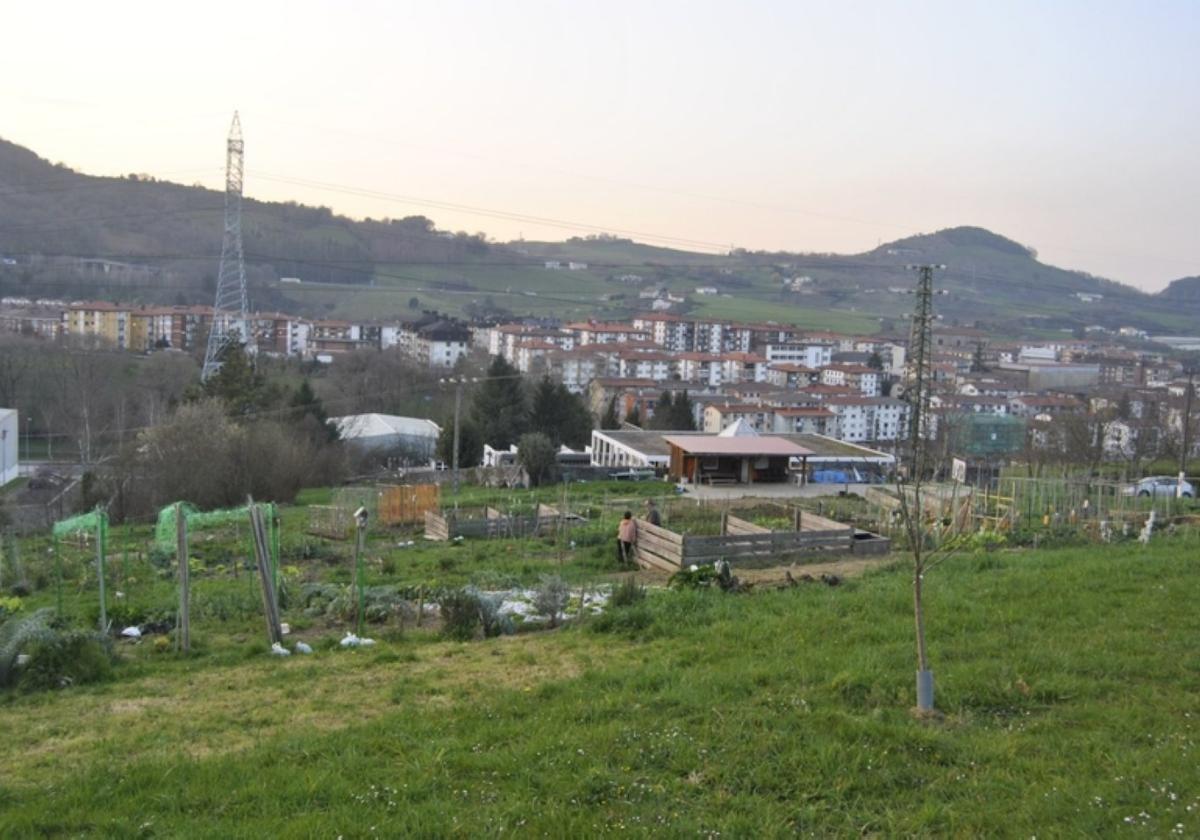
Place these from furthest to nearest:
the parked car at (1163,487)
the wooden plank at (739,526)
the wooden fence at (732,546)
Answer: the parked car at (1163,487) < the wooden plank at (739,526) < the wooden fence at (732,546)

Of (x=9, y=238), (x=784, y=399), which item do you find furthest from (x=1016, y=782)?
(x=9, y=238)

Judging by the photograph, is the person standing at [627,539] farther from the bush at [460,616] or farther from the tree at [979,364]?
the tree at [979,364]

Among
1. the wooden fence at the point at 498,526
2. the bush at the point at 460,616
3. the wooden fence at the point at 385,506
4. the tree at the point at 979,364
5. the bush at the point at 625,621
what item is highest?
the tree at the point at 979,364

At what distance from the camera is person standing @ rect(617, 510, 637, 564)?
15.3 meters

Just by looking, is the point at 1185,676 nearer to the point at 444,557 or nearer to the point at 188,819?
the point at 188,819

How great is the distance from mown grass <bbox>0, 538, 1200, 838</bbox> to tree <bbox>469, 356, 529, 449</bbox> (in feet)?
135

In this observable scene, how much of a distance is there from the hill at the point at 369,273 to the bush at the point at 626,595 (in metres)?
82.8

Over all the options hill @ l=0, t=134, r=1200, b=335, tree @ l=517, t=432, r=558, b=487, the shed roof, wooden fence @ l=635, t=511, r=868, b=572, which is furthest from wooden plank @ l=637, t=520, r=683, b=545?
hill @ l=0, t=134, r=1200, b=335

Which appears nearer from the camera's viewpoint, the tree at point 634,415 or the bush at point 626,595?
the bush at point 626,595

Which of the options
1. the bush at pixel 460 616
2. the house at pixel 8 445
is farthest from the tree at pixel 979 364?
the bush at pixel 460 616

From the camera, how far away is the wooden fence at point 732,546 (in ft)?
46.9

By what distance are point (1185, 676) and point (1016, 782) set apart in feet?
8.53

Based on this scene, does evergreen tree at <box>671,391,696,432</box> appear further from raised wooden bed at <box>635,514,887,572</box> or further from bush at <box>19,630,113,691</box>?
bush at <box>19,630,113,691</box>

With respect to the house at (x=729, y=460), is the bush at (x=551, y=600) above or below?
above
